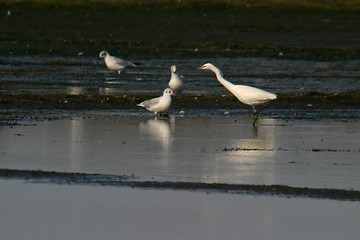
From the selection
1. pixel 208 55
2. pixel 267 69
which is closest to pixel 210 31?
pixel 208 55

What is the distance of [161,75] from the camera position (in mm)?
22812

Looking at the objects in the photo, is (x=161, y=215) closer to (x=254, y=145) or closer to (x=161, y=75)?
(x=254, y=145)

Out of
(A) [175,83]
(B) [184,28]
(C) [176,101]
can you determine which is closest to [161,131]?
(C) [176,101]

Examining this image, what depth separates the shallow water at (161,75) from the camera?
19.8 metres

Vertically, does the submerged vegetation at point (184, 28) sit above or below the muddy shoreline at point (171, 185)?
above

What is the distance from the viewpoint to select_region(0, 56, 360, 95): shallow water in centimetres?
1975

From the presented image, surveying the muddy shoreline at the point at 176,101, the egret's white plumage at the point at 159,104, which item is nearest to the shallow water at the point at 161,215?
the egret's white plumage at the point at 159,104

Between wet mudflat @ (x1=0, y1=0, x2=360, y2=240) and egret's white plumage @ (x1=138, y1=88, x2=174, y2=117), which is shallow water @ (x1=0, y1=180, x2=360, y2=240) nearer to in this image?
wet mudflat @ (x1=0, y1=0, x2=360, y2=240)

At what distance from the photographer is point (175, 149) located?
1186cm

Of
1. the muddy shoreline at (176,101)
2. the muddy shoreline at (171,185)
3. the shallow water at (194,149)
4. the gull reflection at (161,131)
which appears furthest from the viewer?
the muddy shoreline at (176,101)

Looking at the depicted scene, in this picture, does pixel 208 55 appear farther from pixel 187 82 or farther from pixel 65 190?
pixel 65 190

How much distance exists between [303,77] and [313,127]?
8.52m

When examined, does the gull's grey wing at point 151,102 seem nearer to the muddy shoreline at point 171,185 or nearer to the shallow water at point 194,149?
the shallow water at point 194,149

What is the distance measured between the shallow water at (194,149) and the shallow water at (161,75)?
4.73 meters
